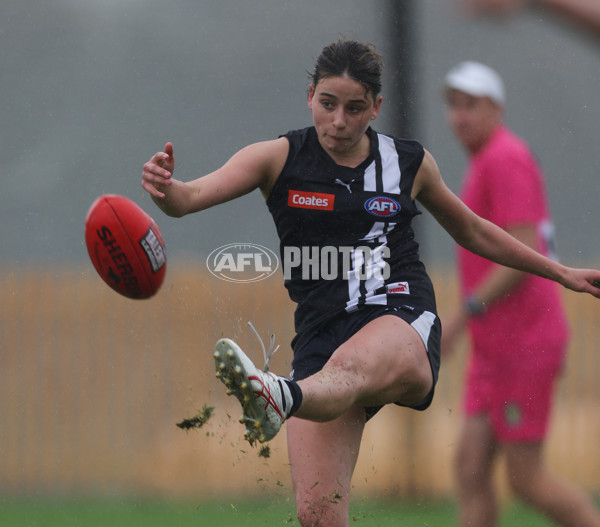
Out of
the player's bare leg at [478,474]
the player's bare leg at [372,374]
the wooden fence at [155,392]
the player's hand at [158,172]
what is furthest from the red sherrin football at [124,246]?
the wooden fence at [155,392]

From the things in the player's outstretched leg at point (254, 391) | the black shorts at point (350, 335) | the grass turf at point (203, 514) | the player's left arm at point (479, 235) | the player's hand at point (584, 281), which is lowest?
→ the grass turf at point (203, 514)

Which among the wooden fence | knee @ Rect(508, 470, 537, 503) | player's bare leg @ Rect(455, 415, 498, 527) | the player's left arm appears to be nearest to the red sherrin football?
the player's left arm

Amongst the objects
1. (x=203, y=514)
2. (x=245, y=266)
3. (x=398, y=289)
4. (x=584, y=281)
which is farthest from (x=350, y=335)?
(x=245, y=266)

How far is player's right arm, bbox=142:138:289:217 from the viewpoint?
3.23 metres

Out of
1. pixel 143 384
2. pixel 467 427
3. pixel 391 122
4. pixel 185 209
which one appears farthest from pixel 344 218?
pixel 143 384

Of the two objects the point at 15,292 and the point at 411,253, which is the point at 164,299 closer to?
the point at 15,292

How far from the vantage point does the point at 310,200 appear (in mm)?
3682

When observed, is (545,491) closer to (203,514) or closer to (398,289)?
(398,289)

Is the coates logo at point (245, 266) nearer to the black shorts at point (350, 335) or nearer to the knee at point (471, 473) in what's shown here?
the knee at point (471, 473)

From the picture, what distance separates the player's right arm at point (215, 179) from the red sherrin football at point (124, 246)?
0.21 metres

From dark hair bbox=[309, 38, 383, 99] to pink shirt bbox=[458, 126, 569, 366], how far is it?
3.99 feet

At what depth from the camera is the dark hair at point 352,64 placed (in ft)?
11.9

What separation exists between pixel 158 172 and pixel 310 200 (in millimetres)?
669

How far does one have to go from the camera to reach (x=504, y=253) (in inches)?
159
